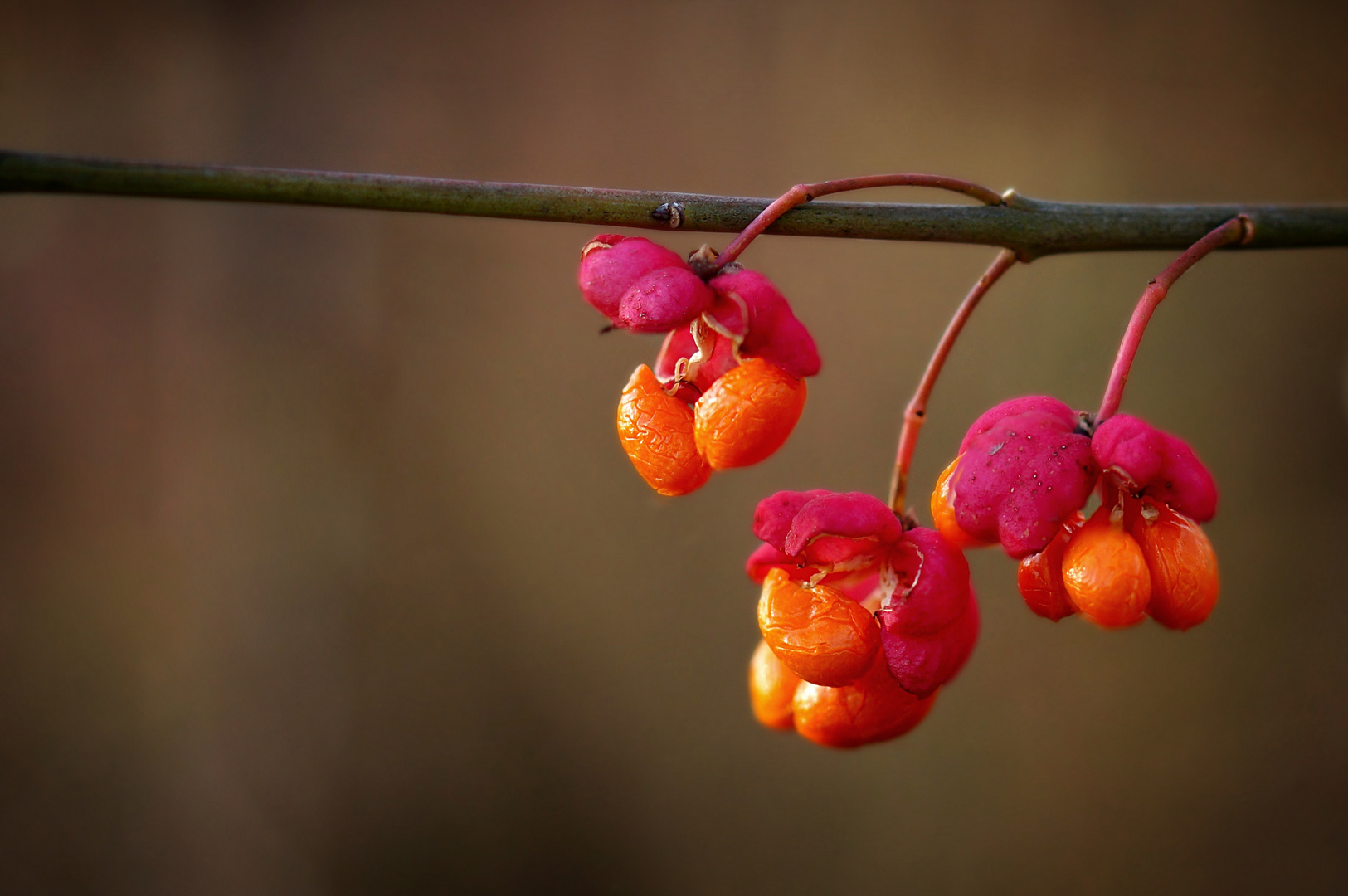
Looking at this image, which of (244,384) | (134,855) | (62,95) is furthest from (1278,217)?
(134,855)

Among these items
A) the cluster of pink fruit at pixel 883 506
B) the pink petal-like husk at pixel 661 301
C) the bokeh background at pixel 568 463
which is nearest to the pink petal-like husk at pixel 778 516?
the cluster of pink fruit at pixel 883 506

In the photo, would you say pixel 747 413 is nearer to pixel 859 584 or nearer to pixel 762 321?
pixel 762 321

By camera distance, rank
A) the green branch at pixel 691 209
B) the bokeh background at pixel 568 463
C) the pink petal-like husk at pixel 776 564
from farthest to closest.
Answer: the bokeh background at pixel 568 463, the pink petal-like husk at pixel 776 564, the green branch at pixel 691 209

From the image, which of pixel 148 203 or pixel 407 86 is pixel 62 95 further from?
Result: pixel 407 86

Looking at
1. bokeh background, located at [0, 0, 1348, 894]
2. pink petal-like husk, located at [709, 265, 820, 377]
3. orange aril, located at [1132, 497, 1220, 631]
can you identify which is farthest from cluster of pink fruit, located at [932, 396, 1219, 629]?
bokeh background, located at [0, 0, 1348, 894]

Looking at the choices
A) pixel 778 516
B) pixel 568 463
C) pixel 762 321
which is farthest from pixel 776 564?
pixel 568 463

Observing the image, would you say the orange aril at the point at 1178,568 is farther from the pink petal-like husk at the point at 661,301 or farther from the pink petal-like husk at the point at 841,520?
the pink petal-like husk at the point at 661,301

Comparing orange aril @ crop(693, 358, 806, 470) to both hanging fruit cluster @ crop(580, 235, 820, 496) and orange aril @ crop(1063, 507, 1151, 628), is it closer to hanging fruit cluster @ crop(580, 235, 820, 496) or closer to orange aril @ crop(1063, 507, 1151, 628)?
hanging fruit cluster @ crop(580, 235, 820, 496)
